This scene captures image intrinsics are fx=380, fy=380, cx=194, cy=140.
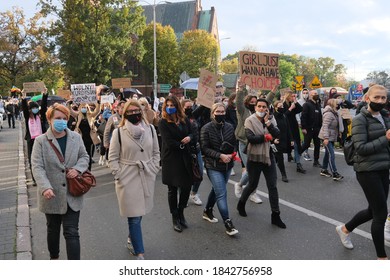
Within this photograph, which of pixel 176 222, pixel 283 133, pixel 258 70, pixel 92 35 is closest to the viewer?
pixel 176 222

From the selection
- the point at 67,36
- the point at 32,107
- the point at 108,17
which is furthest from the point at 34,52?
the point at 32,107

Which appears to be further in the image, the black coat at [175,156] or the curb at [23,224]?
the black coat at [175,156]

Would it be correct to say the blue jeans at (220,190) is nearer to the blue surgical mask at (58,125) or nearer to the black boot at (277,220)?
the black boot at (277,220)

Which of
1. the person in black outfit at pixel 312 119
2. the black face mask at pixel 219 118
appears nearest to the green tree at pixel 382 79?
the person in black outfit at pixel 312 119

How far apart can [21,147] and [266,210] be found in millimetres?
11158

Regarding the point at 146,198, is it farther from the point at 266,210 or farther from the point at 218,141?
the point at 266,210

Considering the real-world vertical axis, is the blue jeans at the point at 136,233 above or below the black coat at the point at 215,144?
below

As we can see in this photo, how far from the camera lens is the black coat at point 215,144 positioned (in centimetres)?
500

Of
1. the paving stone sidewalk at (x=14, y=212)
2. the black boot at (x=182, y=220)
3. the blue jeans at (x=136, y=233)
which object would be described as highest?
the blue jeans at (x=136, y=233)

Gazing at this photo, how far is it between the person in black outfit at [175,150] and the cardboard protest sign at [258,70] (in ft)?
9.70

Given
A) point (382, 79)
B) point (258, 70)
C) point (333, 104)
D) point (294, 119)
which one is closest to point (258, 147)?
point (258, 70)

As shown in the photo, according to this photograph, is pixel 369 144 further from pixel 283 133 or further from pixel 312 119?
pixel 312 119

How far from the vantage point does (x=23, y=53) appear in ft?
140

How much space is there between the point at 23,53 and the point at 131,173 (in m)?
43.9
